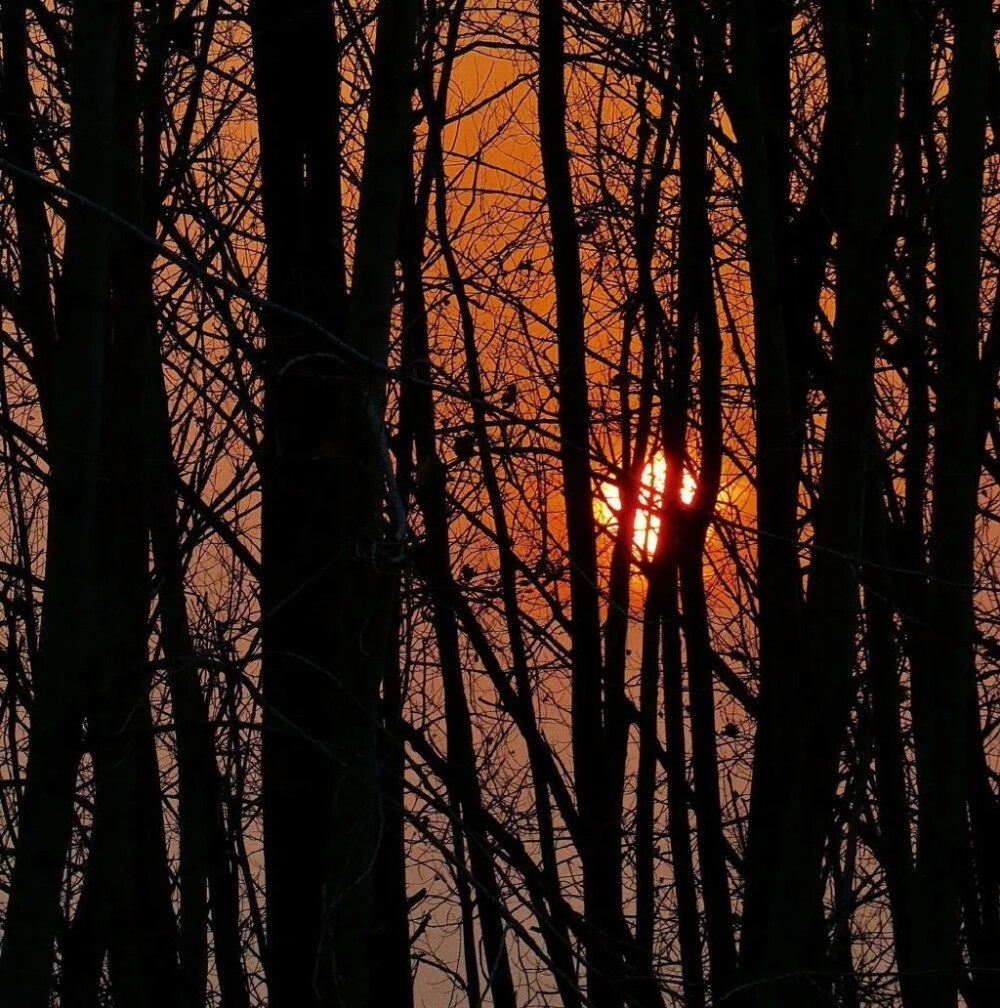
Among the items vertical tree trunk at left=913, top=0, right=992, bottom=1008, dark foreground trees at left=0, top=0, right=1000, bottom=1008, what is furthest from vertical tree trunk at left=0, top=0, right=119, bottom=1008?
vertical tree trunk at left=913, top=0, right=992, bottom=1008

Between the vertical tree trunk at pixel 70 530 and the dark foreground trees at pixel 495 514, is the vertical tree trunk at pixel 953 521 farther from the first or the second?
the vertical tree trunk at pixel 70 530

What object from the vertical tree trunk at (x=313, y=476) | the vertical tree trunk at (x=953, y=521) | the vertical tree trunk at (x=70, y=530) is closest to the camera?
the vertical tree trunk at (x=70, y=530)

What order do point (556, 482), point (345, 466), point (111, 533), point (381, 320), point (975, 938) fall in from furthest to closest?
point (556, 482), point (975, 938), point (111, 533), point (345, 466), point (381, 320)

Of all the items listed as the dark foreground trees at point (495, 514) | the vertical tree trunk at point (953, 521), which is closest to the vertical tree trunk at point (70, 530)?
the dark foreground trees at point (495, 514)

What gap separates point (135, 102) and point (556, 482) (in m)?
2.91

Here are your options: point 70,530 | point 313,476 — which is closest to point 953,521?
point 313,476

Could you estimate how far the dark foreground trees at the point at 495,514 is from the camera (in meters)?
A: 3.21

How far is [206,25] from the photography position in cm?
523

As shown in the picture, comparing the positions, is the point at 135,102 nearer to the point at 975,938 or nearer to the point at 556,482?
the point at 556,482

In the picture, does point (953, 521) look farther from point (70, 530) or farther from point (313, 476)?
point (70, 530)

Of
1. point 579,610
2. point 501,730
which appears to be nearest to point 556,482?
point 579,610

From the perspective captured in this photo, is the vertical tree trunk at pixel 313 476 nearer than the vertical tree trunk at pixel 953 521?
Yes

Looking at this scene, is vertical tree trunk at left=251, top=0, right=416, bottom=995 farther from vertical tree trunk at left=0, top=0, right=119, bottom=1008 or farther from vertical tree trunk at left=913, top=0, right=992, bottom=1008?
vertical tree trunk at left=913, top=0, right=992, bottom=1008

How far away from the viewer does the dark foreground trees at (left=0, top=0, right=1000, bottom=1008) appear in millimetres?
3211
